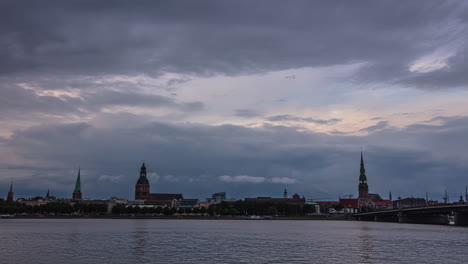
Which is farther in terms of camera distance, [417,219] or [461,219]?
[417,219]

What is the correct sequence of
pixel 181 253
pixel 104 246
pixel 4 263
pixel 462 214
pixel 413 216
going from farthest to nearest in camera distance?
pixel 413 216
pixel 462 214
pixel 104 246
pixel 181 253
pixel 4 263

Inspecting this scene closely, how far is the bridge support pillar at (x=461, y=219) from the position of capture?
6166 inches

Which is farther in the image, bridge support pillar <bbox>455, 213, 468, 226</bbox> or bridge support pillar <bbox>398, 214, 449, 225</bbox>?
bridge support pillar <bbox>398, 214, 449, 225</bbox>

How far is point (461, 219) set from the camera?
15862cm

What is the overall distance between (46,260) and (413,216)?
157 metres

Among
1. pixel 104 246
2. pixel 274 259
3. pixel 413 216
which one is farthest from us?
pixel 413 216

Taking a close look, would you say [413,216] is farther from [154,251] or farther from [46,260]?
[46,260]

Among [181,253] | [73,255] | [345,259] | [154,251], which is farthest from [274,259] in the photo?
[73,255]

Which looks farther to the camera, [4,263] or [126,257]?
[126,257]

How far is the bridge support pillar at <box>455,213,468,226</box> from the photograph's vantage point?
157 m

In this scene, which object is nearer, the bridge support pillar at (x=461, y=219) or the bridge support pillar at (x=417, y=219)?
the bridge support pillar at (x=461, y=219)

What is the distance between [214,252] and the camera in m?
60.4

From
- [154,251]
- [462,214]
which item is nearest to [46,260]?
[154,251]

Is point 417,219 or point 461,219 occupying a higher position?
point 461,219
